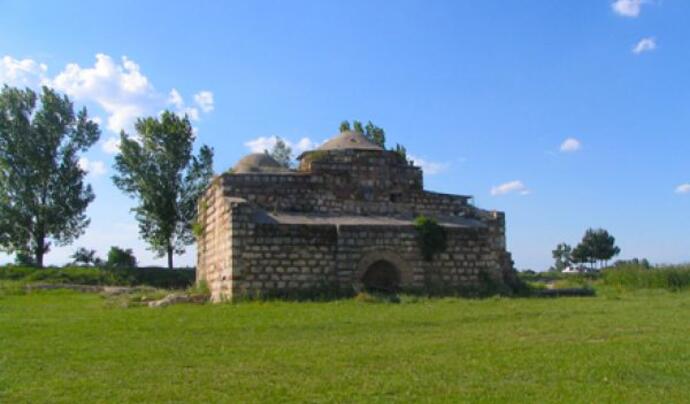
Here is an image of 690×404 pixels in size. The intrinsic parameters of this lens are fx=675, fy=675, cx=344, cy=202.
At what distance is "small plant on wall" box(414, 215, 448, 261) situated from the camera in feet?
66.2

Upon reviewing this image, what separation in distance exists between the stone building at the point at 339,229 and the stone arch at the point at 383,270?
30 millimetres

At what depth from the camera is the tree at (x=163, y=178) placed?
38406 mm

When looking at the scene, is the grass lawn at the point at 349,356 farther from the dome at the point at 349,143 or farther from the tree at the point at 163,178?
the tree at the point at 163,178

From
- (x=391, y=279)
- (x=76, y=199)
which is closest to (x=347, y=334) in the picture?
(x=391, y=279)

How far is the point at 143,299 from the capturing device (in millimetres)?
18953

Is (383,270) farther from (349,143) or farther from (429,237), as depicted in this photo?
(349,143)

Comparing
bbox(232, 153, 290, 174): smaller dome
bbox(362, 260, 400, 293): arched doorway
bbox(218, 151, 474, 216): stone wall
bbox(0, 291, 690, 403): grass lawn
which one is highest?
bbox(232, 153, 290, 174): smaller dome

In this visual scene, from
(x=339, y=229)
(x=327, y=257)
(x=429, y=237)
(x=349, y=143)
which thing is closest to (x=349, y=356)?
(x=327, y=257)

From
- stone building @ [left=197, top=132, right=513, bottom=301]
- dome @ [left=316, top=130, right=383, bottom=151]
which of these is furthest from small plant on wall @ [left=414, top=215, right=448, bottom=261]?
dome @ [left=316, top=130, right=383, bottom=151]

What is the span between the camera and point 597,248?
2648 inches

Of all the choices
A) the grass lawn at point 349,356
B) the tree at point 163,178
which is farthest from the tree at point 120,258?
the grass lawn at point 349,356

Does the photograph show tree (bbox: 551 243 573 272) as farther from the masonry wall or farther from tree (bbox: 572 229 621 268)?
the masonry wall

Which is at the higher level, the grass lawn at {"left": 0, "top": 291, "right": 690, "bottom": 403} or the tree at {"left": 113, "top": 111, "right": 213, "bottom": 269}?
the tree at {"left": 113, "top": 111, "right": 213, "bottom": 269}

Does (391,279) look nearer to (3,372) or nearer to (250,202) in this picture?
(250,202)
